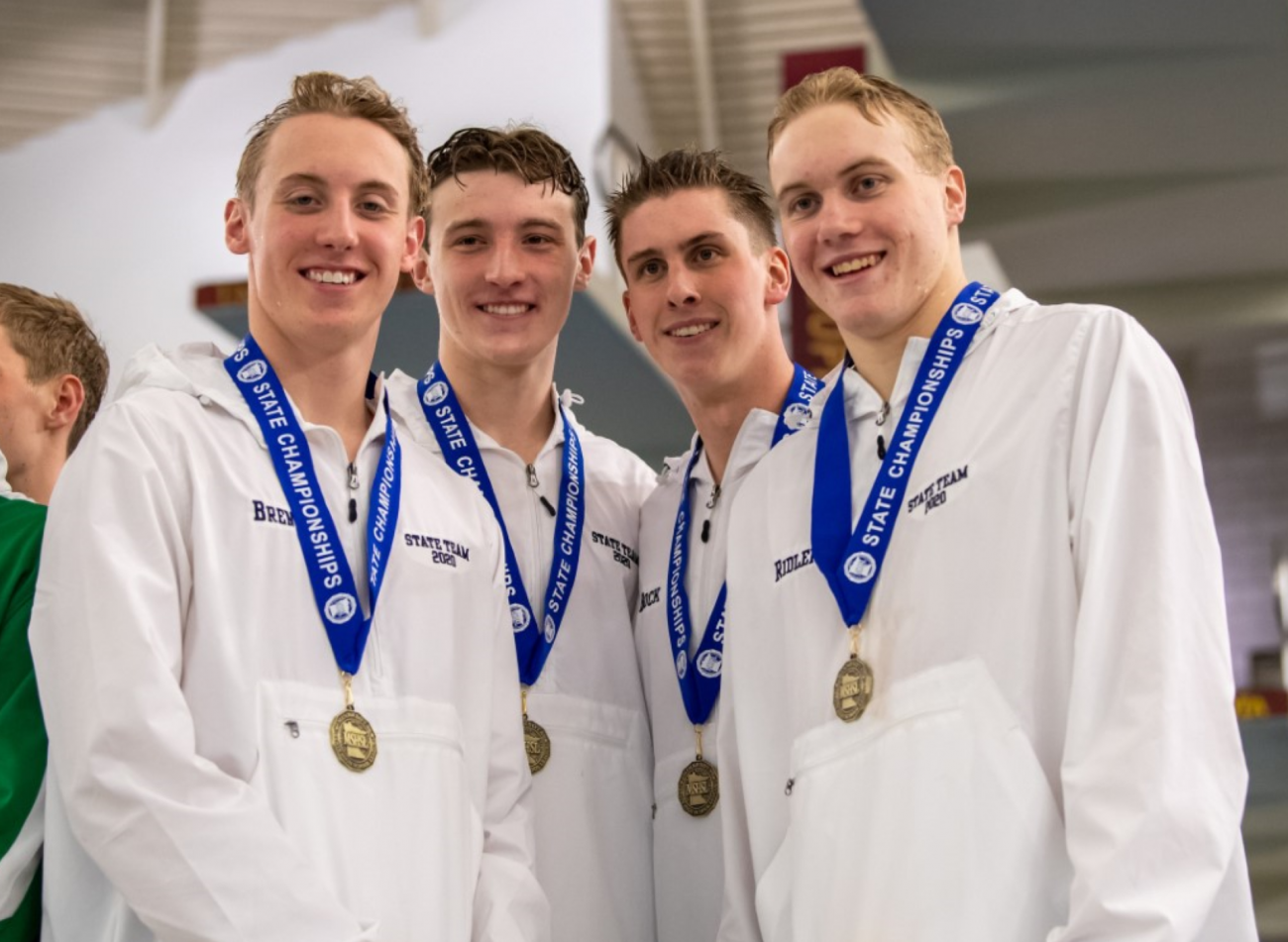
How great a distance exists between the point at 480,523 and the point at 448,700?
0.54m

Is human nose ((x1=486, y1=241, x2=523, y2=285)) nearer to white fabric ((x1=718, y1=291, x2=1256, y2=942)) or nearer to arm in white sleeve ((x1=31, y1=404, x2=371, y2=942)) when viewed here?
white fabric ((x1=718, y1=291, x2=1256, y2=942))

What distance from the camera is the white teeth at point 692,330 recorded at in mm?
4238

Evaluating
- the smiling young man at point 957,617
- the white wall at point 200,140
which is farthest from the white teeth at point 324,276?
the white wall at point 200,140

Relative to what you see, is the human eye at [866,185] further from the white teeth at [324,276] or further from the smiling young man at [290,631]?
the white teeth at [324,276]

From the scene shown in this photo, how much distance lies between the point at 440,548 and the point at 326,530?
34 cm

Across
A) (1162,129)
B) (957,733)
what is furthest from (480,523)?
(1162,129)

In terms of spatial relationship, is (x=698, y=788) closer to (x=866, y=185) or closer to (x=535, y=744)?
(x=535, y=744)

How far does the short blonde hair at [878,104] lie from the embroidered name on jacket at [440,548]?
3.99 ft

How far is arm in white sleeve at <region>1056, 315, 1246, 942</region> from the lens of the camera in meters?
2.39

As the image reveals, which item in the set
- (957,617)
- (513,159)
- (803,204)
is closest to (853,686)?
(957,617)

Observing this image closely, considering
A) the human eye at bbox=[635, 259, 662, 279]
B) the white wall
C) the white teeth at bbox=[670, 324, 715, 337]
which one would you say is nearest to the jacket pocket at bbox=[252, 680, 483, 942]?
the white teeth at bbox=[670, 324, 715, 337]

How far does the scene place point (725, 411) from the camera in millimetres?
4270

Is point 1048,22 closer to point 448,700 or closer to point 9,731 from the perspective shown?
point 448,700

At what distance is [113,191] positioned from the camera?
23078 mm
